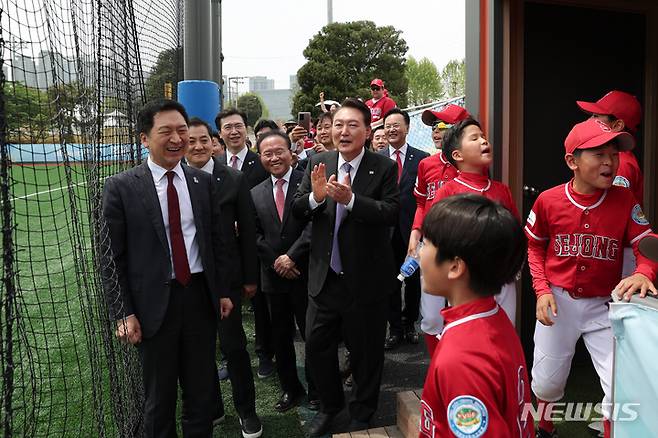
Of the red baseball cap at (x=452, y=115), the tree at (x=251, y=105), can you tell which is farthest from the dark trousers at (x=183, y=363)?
the tree at (x=251, y=105)

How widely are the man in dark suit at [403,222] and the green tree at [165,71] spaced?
107 inches

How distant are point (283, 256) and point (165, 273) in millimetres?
1078

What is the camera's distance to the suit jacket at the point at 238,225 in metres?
3.33

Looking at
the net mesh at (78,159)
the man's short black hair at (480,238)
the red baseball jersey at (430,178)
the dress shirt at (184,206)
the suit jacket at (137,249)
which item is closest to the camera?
the man's short black hair at (480,238)

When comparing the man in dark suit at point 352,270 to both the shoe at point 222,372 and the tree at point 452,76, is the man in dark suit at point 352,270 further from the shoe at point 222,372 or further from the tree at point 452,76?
the tree at point 452,76

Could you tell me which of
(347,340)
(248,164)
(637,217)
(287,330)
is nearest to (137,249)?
(347,340)

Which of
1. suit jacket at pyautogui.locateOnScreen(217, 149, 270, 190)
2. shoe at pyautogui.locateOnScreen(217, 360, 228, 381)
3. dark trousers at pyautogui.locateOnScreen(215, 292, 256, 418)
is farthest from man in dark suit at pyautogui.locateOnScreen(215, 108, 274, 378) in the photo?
dark trousers at pyautogui.locateOnScreen(215, 292, 256, 418)

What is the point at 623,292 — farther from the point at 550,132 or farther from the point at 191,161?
the point at 191,161

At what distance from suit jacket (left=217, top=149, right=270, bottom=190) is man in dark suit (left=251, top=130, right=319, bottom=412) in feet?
1.93

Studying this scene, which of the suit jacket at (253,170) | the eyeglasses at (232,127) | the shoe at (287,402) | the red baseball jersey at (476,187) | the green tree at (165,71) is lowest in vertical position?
the shoe at (287,402)

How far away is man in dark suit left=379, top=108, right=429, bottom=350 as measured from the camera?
4543 millimetres

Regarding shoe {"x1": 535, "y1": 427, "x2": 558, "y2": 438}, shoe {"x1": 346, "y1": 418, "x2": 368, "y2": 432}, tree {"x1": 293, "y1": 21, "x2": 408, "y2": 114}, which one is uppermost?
tree {"x1": 293, "y1": 21, "x2": 408, "y2": 114}

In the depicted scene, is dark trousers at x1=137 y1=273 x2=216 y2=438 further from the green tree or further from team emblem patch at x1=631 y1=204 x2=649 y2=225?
the green tree

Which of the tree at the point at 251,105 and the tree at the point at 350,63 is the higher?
the tree at the point at 251,105
